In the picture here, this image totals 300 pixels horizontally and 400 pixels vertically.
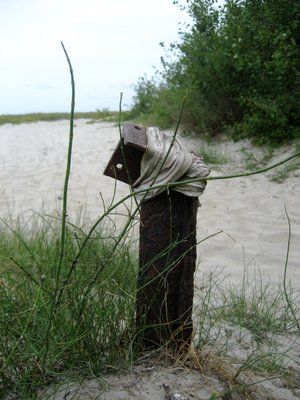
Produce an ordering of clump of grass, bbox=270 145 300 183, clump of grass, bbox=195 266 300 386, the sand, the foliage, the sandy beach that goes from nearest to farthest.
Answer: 1. clump of grass, bbox=195 266 300 386
2. the sand
3. the sandy beach
4. clump of grass, bbox=270 145 300 183
5. the foliage

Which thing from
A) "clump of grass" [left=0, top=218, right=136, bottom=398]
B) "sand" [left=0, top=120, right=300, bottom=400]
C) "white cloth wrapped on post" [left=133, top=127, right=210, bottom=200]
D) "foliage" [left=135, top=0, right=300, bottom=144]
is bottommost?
"sand" [left=0, top=120, right=300, bottom=400]

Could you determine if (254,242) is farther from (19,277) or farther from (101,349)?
(101,349)

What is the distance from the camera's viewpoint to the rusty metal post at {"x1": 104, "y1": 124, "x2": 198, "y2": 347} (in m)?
1.75

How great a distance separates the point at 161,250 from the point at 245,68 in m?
6.13

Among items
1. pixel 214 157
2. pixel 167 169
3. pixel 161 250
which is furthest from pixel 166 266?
pixel 214 157

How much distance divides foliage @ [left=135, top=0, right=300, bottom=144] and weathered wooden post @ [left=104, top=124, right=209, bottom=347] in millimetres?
5357

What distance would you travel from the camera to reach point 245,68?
730 cm

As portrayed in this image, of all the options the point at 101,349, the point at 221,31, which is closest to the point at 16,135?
the point at 221,31

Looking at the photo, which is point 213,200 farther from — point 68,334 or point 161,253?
point 68,334

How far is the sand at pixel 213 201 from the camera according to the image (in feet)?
11.9

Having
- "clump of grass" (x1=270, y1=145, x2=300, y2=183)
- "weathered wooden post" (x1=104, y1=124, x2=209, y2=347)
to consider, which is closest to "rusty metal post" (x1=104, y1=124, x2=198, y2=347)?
"weathered wooden post" (x1=104, y1=124, x2=209, y2=347)

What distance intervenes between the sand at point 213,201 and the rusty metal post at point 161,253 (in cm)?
19

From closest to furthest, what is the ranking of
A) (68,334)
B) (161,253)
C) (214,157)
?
(68,334), (161,253), (214,157)

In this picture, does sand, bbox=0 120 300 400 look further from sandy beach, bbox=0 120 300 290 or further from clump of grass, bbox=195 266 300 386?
clump of grass, bbox=195 266 300 386
